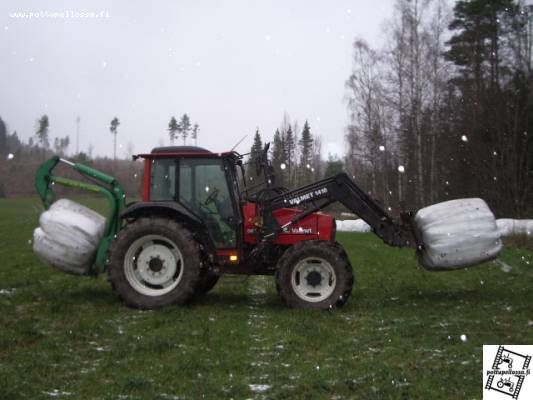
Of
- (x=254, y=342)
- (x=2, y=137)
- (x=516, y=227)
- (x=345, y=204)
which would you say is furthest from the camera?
(x=2, y=137)

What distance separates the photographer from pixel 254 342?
628cm

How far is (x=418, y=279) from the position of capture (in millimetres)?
11273

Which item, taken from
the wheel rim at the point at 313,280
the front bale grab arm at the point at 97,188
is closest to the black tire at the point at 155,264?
the front bale grab arm at the point at 97,188

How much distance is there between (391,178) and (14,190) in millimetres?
60657

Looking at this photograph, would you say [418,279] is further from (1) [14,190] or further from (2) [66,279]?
(1) [14,190]

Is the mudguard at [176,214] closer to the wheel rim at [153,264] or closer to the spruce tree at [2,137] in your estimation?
the wheel rim at [153,264]

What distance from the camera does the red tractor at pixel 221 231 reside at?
26.3 feet

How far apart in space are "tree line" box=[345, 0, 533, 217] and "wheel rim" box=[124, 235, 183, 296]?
1884cm

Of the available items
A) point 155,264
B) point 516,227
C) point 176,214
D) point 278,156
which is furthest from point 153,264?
point 516,227

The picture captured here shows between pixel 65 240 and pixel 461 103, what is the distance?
27932 millimetres

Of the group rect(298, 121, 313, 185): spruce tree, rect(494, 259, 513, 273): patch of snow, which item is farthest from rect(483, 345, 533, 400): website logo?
rect(298, 121, 313, 185): spruce tree

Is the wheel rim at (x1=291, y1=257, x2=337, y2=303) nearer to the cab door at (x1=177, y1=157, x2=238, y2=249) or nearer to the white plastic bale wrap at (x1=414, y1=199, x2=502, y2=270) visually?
the cab door at (x1=177, y1=157, x2=238, y2=249)

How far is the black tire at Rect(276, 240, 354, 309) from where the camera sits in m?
7.88

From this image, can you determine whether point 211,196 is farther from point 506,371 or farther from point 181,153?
point 506,371
